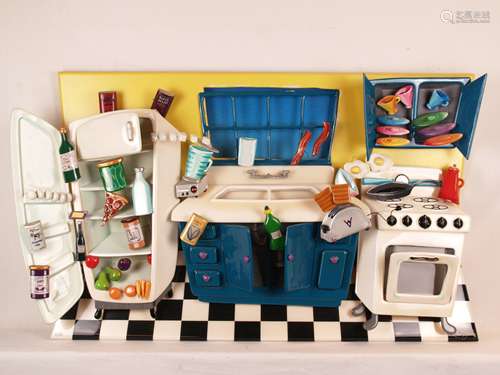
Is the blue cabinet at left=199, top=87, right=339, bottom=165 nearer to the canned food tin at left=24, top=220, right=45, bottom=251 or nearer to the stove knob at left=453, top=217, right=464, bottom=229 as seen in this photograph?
the stove knob at left=453, top=217, right=464, bottom=229

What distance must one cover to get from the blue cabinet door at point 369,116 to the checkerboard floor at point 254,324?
0.64m

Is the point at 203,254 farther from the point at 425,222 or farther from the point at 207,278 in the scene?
the point at 425,222

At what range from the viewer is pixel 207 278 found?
1693 mm

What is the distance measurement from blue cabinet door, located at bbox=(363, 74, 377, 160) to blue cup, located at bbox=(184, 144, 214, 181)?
59 cm

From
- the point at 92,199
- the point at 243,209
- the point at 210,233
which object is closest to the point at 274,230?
the point at 243,209

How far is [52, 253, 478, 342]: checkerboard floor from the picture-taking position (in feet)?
5.63

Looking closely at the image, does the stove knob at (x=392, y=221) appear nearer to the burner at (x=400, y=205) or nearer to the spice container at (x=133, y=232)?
the burner at (x=400, y=205)

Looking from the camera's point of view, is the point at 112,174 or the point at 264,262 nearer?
the point at 112,174

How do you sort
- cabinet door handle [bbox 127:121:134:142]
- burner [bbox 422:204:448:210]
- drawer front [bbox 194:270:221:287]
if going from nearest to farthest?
cabinet door handle [bbox 127:121:134:142], burner [bbox 422:204:448:210], drawer front [bbox 194:270:221:287]

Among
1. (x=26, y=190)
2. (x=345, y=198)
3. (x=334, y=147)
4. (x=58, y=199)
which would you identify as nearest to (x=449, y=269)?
(x=345, y=198)

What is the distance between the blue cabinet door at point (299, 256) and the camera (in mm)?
1559

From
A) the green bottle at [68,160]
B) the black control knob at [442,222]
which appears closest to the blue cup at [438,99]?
the black control knob at [442,222]

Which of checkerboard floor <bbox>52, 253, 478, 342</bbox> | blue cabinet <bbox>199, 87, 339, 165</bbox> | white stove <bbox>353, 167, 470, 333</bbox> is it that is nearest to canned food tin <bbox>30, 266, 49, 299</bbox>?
checkerboard floor <bbox>52, 253, 478, 342</bbox>

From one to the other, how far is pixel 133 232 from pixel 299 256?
0.64 meters
